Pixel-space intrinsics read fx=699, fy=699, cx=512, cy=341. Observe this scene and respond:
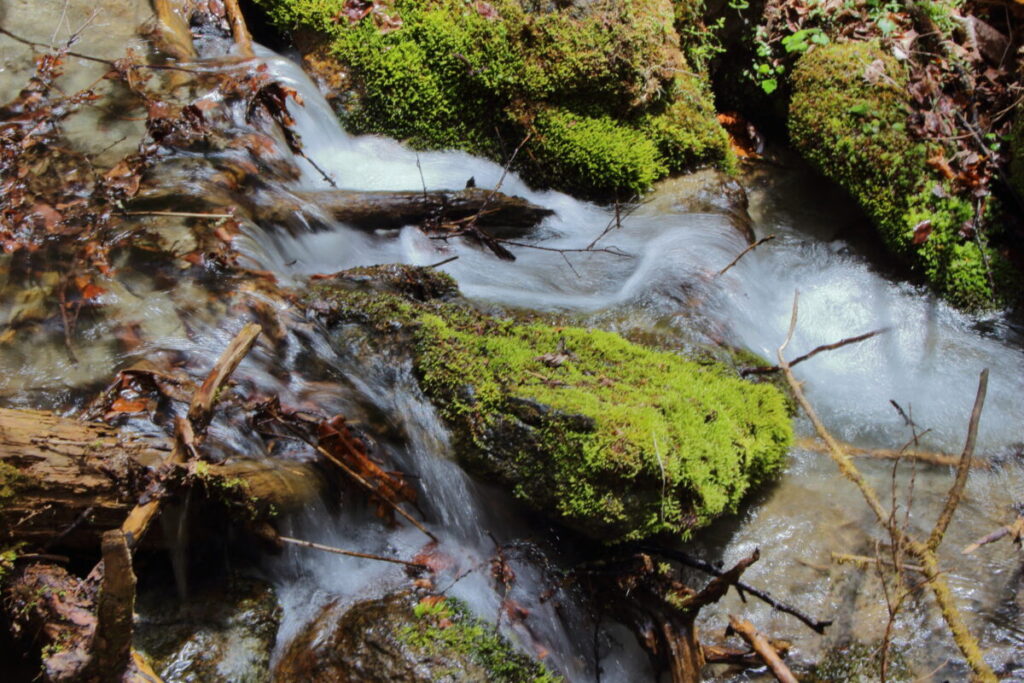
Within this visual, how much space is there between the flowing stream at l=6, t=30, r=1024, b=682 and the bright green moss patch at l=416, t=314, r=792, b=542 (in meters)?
0.28

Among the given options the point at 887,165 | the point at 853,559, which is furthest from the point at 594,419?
the point at 887,165

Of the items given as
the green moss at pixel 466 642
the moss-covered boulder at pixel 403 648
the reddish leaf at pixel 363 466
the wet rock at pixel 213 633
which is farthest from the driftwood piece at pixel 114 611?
the reddish leaf at pixel 363 466

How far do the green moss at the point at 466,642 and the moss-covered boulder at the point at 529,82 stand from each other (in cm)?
392

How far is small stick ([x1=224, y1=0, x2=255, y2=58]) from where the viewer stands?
620 centimetres

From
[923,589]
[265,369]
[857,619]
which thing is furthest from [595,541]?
[265,369]

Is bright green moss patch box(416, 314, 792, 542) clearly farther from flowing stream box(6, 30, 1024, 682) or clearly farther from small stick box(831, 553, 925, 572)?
small stick box(831, 553, 925, 572)

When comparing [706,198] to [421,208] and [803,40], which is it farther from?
[421,208]

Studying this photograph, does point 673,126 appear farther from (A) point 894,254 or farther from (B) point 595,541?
(B) point 595,541

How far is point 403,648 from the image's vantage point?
3.07 metres

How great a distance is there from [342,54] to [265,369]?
346 cm

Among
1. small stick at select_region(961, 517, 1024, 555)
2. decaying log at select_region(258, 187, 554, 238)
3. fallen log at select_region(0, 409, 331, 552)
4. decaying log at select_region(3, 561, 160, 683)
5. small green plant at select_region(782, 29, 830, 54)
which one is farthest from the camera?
small green plant at select_region(782, 29, 830, 54)

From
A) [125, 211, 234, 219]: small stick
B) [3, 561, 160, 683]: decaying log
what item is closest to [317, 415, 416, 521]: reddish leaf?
[3, 561, 160, 683]: decaying log

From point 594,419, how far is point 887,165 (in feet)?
13.1

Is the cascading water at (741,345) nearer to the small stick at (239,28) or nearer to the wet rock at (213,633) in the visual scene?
the wet rock at (213,633)
